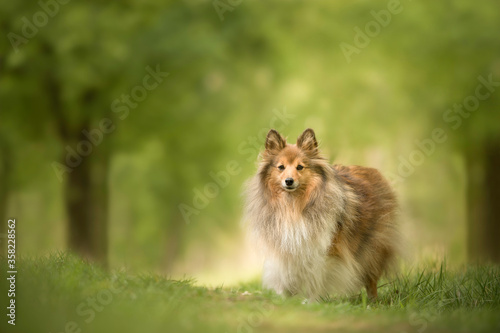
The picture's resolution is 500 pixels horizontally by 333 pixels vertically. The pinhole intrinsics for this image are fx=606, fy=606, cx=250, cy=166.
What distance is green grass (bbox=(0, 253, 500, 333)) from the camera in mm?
5590

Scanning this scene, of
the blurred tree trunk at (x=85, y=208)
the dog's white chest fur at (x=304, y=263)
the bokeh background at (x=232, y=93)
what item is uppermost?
the bokeh background at (x=232, y=93)

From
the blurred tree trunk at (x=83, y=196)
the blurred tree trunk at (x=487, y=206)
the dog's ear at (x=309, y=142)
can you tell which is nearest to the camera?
the dog's ear at (x=309, y=142)

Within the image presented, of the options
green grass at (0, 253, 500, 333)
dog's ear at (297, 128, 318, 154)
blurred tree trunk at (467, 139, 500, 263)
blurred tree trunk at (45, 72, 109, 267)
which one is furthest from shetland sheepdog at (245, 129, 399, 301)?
blurred tree trunk at (467, 139, 500, 263)

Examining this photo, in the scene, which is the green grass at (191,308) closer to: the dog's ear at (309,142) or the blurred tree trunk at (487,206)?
the dog's ear at (309,142)

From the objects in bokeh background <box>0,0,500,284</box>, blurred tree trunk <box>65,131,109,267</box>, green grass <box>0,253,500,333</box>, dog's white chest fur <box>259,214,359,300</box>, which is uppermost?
bokeh background <box>0,0,500,284</box>

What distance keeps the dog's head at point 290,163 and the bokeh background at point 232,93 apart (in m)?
3.62

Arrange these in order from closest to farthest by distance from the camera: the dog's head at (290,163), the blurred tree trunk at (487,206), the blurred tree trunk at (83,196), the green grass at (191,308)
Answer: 1. the green grass at (191,308)
2. the dog's head at (290,163)
3. the blurred tree trunk at (83,196)
4. the blurred tree trunk at (487,206)

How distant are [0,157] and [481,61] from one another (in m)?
11.7

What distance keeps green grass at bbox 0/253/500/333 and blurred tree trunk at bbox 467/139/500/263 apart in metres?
7.47

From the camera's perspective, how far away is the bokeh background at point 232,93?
12.1 metres

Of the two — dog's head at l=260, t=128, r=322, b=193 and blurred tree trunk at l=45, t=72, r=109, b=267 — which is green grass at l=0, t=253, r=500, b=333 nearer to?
dog's head at l=260, t=128, r=322, b=193

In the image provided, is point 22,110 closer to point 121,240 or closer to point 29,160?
point 29,160

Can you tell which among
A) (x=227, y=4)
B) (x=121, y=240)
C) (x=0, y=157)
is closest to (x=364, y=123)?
(x=227, y=4)

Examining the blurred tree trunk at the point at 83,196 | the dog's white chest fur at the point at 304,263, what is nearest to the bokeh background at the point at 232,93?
the blurred tree trunk at the point at 83,196
